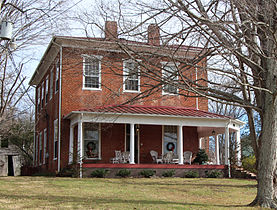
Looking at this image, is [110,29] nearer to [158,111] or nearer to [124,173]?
[124,173]

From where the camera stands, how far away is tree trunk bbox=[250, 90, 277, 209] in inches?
398

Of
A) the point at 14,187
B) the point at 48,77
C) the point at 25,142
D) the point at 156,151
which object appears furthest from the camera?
the point at 25,142

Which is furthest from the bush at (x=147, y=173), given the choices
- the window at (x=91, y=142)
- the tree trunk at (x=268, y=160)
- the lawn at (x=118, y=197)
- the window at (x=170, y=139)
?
the tree trunk at (x=268, y=160)

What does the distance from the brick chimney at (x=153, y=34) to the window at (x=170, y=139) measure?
523 inches

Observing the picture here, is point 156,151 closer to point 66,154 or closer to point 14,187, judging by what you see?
point 66,154

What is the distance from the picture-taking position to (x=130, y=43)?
406 inches

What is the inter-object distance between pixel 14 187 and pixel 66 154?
24.5 feet

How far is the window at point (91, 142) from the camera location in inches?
852

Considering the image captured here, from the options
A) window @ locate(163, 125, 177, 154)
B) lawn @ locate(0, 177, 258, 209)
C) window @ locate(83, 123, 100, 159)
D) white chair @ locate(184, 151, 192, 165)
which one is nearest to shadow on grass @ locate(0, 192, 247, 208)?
lawn @ locate(0, 177, 258, 209)

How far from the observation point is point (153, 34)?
1041cm

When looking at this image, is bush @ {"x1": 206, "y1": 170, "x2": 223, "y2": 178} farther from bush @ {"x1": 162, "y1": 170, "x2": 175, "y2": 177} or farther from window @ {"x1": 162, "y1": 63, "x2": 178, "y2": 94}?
window @ {"x1": 162, "y1": 63, "x2": 178, "y2": 94}

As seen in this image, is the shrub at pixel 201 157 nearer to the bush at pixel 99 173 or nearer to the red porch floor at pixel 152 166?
the red porch floor at pixel 152 166

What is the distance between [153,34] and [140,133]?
1307 cm

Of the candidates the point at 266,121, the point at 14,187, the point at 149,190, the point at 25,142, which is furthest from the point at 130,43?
the point at 25,142
